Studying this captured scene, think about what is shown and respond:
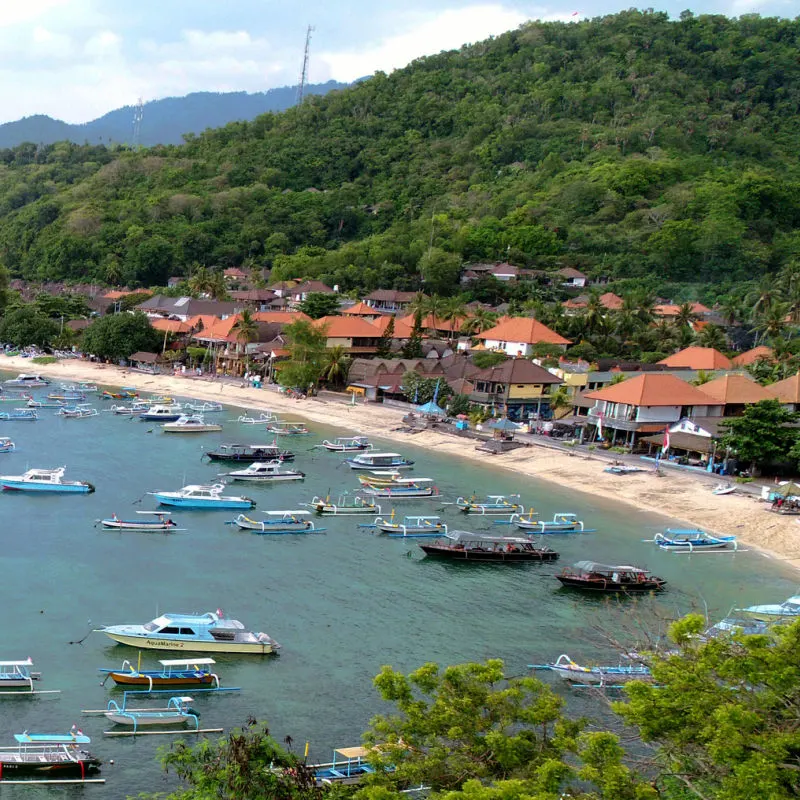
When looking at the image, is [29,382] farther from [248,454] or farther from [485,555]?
[485,555]

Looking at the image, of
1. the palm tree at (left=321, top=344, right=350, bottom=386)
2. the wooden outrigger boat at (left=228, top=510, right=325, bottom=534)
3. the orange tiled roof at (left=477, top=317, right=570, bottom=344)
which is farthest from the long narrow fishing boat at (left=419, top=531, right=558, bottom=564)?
the orange tiled roof at (left=477, top=317, right=570, bottom=344)

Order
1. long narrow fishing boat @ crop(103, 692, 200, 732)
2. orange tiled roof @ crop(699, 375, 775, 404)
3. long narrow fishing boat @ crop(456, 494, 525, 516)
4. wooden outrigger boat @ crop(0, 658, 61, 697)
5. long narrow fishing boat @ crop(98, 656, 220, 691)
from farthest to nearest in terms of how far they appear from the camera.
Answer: orange tiled roof @ crop(699, 375, 775, 404)
long narrow fishing boat @ crop(456, 494, 525, 516)
long narrow fishing boat @ crop(98, 656, 220, 691)
wooden outrigger boat @ crop(0, 658, 61, 697)
long narrow fishing boat @ crop(103, 692, 200, 732)

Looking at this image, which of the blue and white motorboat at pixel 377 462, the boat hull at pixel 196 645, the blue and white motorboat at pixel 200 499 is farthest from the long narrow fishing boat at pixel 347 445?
the boat hull at pixel 196 645

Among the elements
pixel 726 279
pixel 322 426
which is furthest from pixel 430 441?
pixel 726 279

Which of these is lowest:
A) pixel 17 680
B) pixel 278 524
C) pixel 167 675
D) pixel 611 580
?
pixel 17 680

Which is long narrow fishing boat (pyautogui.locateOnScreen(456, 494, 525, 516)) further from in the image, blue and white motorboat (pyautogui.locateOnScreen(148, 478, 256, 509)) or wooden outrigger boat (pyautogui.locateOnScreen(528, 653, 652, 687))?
wooden outrigger boat (pyautogui.locateOnScreen(528, 653, 652, 687))

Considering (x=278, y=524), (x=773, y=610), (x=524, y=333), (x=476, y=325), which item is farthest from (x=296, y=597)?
(x=476, y=325)
